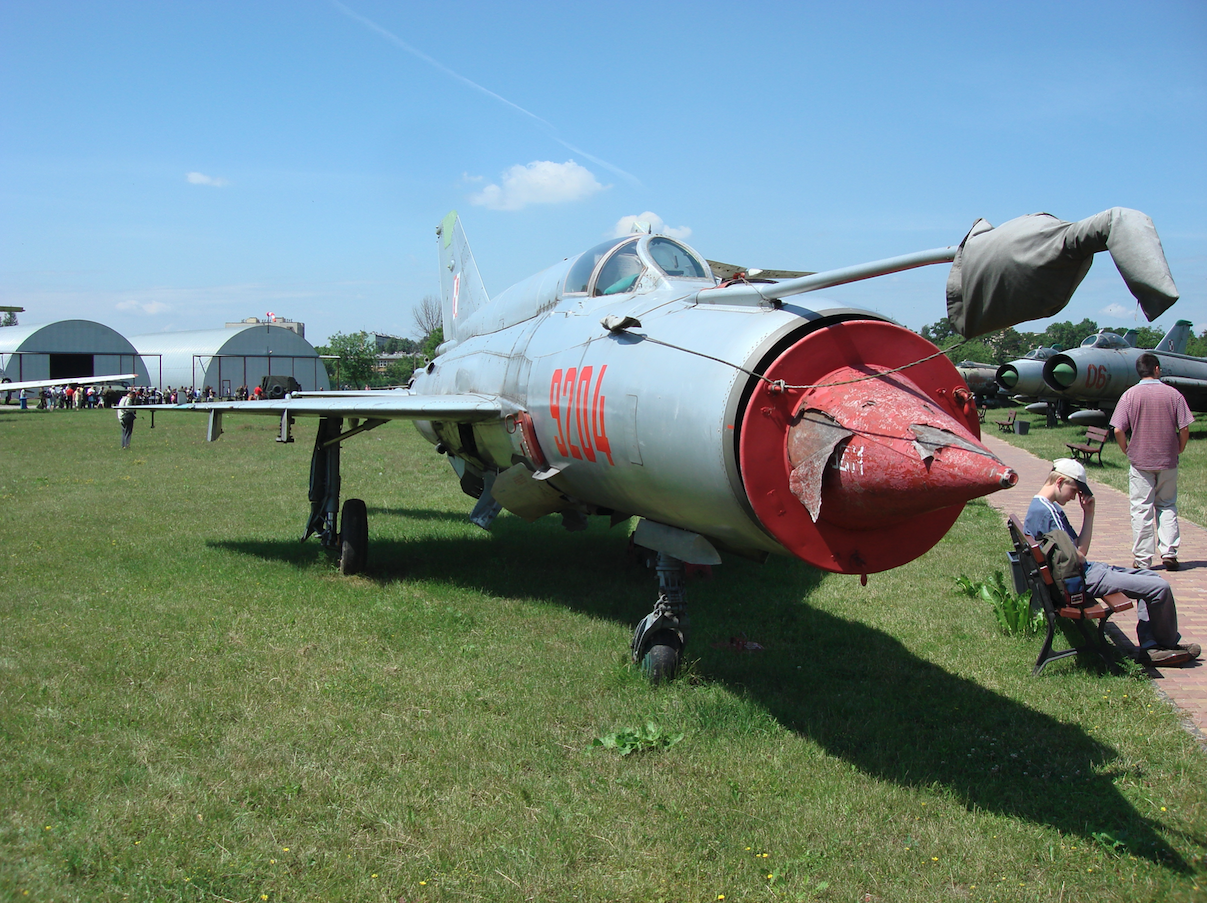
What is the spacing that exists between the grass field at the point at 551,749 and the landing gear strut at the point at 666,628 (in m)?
0.18

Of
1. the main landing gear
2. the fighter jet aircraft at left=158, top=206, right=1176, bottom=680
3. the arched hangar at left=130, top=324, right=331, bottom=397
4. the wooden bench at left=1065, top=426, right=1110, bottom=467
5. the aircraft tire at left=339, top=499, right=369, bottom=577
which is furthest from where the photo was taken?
the arched hangar at left=130, top=324, right=331, bottom=397

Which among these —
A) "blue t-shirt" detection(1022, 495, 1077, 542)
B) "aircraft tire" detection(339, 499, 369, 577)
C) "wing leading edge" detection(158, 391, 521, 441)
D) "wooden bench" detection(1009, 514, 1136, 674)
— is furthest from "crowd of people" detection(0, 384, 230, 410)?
"wooden bench" detection(1009, 514, 1136, 674)

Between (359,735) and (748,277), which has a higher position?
(748,277)

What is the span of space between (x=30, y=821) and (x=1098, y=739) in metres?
5.55

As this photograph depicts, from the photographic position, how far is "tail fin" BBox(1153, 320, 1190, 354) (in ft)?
88.7

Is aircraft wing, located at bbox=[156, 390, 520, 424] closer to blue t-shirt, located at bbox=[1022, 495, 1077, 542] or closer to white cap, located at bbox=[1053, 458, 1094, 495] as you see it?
blue t-shirt, located at bbox=[1022, 495, 1077, 542]

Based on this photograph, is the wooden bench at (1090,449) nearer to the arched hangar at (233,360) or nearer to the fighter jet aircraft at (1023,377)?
the fighter jet aircraft at (1023,377)

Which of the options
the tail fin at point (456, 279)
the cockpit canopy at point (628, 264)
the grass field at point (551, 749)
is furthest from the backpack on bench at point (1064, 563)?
the tail fin at point (456, 279)

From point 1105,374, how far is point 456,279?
18.2 meters

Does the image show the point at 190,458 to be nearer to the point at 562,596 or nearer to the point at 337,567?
the point at 337,567

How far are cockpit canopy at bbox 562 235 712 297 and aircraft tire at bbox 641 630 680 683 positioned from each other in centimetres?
253

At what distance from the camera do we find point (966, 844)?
365 centimetres

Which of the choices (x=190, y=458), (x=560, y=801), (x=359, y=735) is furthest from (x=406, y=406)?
(x=190, y=458)

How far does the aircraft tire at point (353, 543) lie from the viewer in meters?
8.52
